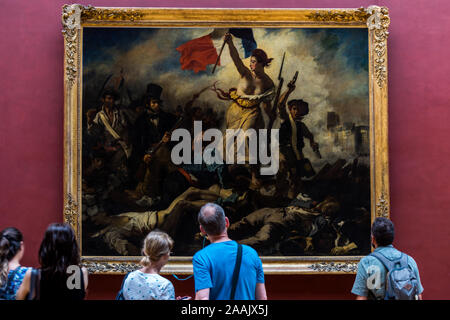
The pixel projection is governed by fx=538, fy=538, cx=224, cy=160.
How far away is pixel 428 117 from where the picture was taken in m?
7.25

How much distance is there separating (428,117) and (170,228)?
3.76 m

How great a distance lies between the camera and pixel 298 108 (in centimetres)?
714

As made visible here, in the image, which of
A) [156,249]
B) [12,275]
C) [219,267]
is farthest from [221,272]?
[12,275]

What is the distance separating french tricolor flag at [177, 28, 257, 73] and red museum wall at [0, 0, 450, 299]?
0.47m

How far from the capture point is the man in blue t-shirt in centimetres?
443

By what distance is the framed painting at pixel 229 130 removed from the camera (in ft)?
23.0

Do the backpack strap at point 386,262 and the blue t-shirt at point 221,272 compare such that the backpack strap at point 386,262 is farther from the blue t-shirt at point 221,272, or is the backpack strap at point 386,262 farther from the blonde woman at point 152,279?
the blonde woman at point 152,279

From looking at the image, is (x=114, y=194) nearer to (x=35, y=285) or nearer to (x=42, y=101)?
(x=42, y=101)

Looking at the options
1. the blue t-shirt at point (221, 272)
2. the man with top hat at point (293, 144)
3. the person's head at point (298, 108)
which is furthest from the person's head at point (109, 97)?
the blue t-shirt at point (221, 272)

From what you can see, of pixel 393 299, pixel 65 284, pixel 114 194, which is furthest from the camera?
pixel 114 194

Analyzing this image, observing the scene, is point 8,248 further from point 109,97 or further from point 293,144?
point 293,144

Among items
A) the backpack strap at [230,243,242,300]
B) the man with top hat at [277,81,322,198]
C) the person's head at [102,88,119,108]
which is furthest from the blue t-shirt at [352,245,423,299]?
the person's head at [102,88,119,108]

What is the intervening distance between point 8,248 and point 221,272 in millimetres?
1806

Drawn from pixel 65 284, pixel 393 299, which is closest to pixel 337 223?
pixel 393 299
